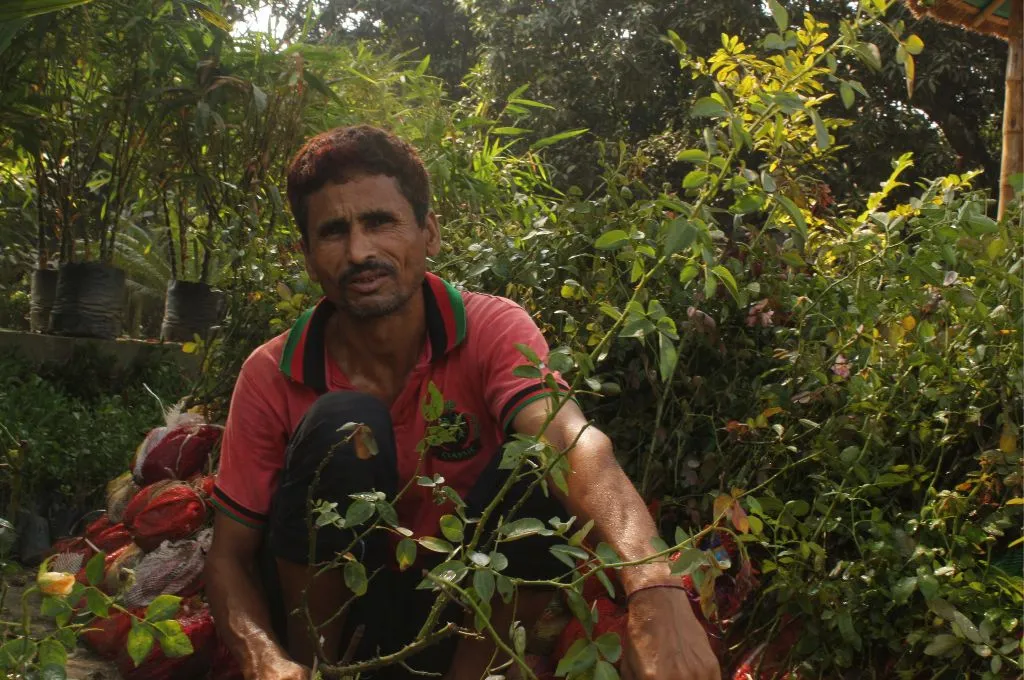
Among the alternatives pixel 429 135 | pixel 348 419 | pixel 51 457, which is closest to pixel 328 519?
pixel 348 419

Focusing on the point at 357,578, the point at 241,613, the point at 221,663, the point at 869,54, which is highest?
the point at 869,54

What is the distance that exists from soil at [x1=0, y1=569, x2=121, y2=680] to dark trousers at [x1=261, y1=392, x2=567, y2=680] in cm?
64

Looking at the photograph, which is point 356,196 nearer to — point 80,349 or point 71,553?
point 71,553

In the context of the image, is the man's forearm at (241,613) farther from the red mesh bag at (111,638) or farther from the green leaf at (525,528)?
the green leaf at (525,528)

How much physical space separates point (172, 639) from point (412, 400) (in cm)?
94

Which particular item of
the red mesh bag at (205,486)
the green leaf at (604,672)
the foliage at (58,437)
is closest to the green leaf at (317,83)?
the foliage at (58,437)

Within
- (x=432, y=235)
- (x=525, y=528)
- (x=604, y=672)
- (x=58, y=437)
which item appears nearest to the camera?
(x=604, y=672)

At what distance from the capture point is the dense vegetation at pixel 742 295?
1847mm

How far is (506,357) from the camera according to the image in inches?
83.6

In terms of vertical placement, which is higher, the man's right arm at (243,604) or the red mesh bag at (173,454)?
the red mesh bag at (173,454)

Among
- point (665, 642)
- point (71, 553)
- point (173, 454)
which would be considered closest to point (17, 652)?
point (665, 642)

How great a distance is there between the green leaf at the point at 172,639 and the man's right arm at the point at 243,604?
19.5 inches

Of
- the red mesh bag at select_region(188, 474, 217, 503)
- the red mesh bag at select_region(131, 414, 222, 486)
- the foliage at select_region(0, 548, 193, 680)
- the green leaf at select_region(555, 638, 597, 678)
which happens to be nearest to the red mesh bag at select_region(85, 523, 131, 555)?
the red mesh bag at select_region(131, 414, 222, 486)

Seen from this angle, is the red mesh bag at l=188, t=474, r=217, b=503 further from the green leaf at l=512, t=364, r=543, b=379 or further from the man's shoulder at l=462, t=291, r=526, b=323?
the green leaf at l=512, t=364, r=543, b=379
